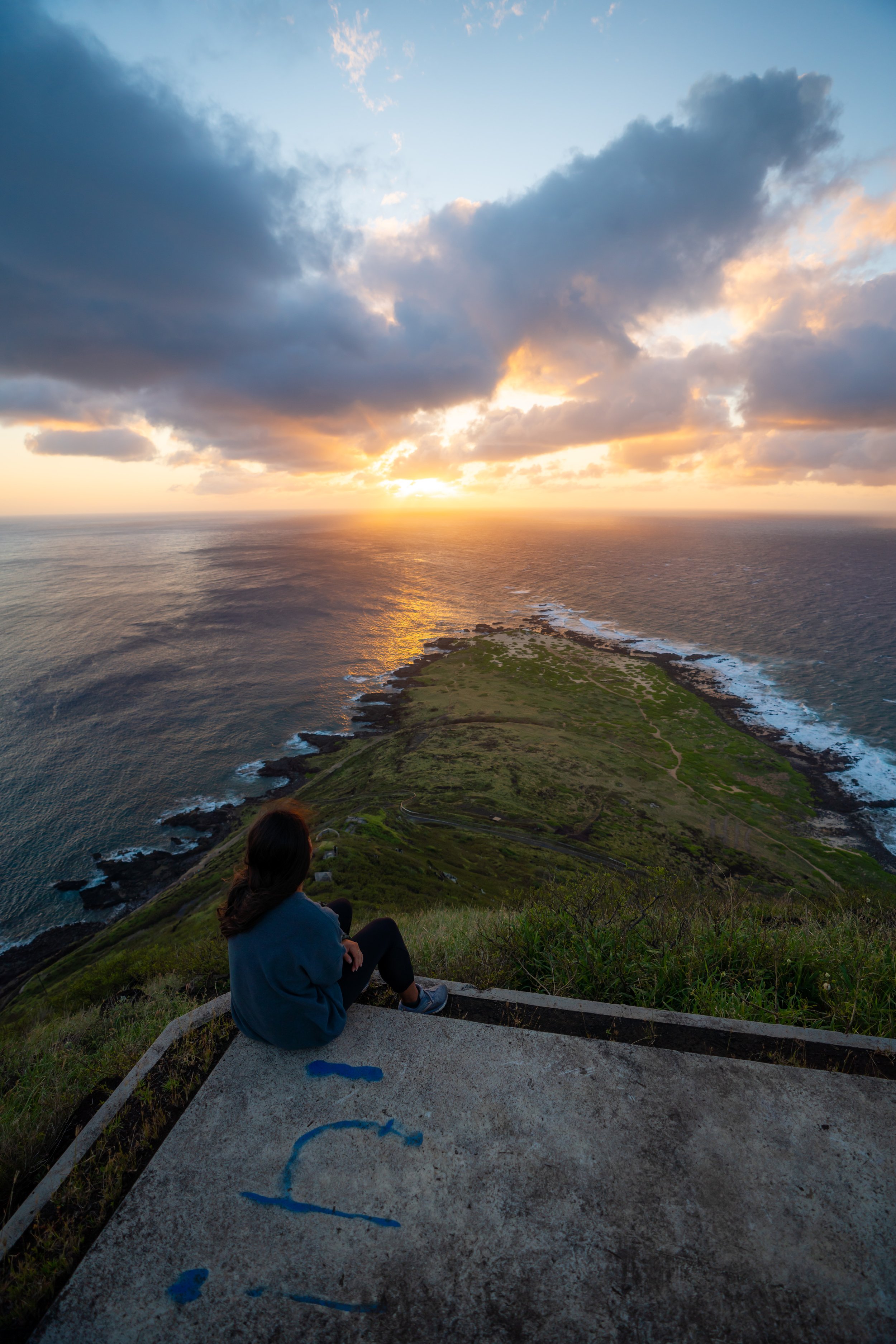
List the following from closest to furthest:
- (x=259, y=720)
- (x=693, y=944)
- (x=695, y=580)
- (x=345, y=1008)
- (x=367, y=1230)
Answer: (x=367, y=1230) < (x=345, y=1008) < (x=693, y=944) < (x=259, y=720) < (x=695, y=580)

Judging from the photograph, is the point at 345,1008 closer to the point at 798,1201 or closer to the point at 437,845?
the point at 798,1201

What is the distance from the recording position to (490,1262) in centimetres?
290

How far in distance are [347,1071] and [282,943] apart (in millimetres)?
1229

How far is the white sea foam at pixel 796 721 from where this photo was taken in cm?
2955

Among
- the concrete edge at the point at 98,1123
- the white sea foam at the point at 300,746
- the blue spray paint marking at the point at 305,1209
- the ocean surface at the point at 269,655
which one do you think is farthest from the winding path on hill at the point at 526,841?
the blue spray paint marking at the point at 305,1209

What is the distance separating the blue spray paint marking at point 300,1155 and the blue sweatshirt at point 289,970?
1.93 feet

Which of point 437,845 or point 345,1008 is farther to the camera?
point 437,845

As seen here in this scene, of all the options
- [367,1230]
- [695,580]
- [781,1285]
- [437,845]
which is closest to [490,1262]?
[367,1230]

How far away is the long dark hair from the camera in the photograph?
3648mm

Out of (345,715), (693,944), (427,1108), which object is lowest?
(345,715)

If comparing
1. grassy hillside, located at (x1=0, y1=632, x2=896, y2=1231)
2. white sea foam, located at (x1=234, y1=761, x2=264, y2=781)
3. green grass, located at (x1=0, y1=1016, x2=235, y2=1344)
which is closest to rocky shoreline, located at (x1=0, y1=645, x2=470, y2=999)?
white sea foam, located at (x1=234, y1=761, x2=264, y2=781)

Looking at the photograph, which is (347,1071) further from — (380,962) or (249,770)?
(249,770)

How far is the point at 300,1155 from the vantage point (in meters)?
3.42

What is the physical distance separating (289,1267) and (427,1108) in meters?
1.12
